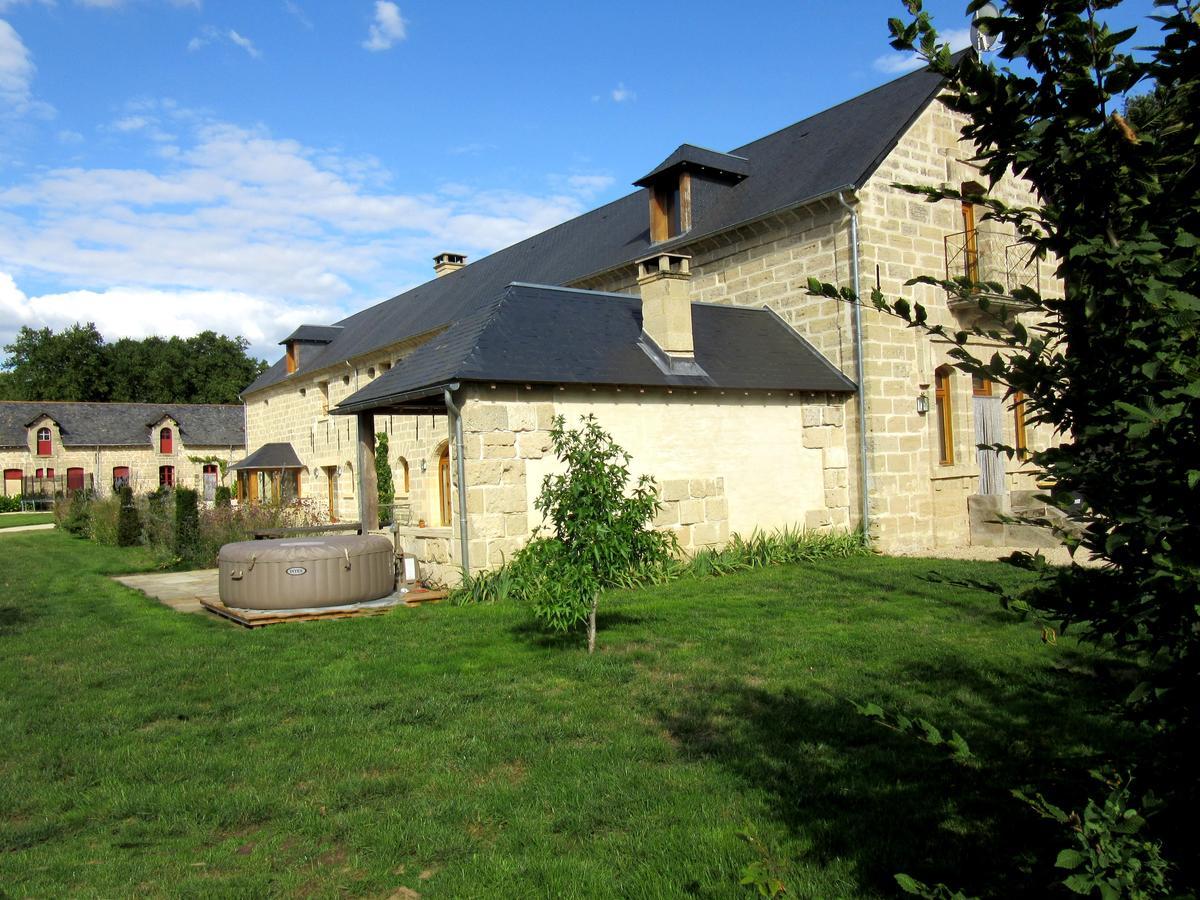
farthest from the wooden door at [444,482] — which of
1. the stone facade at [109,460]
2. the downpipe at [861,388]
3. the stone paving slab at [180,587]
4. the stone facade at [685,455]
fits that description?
the stone facade at [109,460]

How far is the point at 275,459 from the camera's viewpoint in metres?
30.3

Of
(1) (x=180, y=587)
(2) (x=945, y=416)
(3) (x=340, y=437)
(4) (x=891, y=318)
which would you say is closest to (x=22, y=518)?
(3) (x=340, y=437)

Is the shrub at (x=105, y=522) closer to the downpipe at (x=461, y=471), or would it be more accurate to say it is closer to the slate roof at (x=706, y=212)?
the slate roof at (x=706, y=212)

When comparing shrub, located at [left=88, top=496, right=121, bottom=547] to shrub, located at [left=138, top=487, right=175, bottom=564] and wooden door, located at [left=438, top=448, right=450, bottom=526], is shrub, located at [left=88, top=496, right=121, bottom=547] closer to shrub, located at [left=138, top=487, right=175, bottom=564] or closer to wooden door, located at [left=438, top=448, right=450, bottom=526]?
shrub, located at [left=138, top=487, right=175, bottom=564]

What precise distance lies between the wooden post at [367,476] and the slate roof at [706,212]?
219 centimetres

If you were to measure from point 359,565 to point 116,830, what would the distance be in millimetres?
5831

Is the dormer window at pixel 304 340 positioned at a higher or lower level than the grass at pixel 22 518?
higher

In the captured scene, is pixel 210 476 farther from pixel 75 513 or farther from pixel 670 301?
pixel 670 301

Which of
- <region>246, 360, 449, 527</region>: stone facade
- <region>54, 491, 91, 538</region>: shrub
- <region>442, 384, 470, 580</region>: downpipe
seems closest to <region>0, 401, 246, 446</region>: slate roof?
<region>246, 360, 449, 527</region>: stone facade

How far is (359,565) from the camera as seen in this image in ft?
32.4

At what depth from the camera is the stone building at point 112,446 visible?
43.6 meters

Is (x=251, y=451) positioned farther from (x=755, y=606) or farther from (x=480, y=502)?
(x=755, y=606)

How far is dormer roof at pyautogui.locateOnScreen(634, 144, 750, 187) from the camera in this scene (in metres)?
16.7

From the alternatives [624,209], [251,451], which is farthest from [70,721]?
[251,451]
